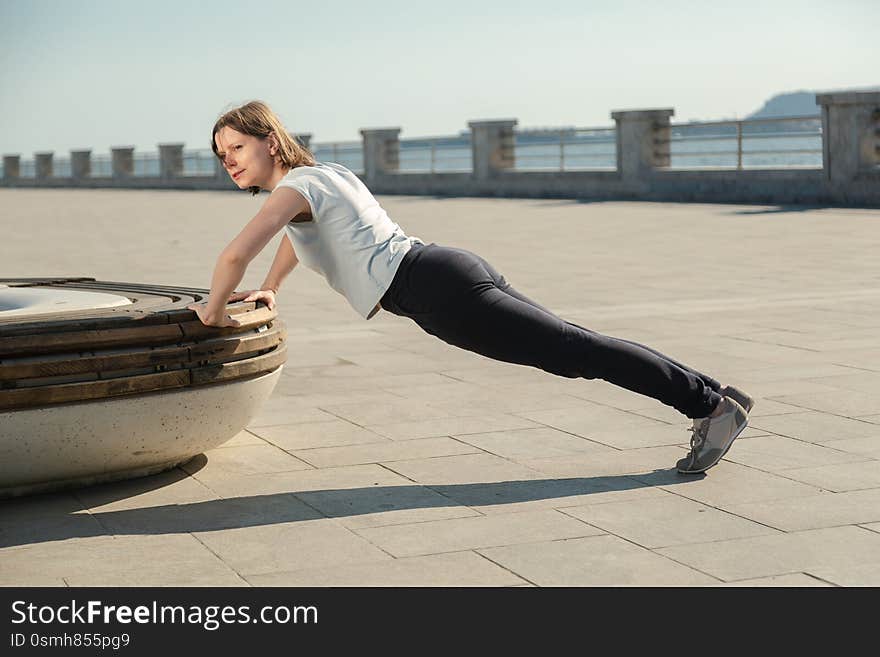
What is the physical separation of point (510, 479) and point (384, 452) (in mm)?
691

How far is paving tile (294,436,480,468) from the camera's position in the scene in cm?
533

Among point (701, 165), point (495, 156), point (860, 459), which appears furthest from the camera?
point (495, 156)

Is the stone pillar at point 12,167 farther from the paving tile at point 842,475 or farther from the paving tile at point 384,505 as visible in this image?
the paving tile at point 842,475

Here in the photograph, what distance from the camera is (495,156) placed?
2917cm

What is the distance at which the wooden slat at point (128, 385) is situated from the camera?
4.46 m

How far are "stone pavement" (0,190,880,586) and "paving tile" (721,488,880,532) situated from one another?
0.01 metres

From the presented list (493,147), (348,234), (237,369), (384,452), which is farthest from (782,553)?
(493,147)

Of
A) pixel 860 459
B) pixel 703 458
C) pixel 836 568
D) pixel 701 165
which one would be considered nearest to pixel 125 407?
pixel 703 458

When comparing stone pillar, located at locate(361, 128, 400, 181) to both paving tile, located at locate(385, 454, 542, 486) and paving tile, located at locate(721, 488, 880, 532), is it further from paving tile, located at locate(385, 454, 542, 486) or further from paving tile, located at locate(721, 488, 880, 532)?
paving tile, located at locate(721, 488, 880, 532)

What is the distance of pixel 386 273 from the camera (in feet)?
14.9

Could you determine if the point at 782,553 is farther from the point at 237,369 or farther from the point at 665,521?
the point at 237,369

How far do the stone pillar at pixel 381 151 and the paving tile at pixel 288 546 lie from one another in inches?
1165
